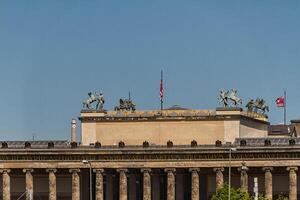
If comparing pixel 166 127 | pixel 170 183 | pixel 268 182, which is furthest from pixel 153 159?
pixel 268 182

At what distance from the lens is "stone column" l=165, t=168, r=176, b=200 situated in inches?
6422

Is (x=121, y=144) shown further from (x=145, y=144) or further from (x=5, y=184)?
(x=5, y=184)

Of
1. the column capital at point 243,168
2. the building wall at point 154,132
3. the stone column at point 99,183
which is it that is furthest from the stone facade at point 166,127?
the column capital at point 243,168

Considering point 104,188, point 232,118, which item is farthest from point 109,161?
point 232,118

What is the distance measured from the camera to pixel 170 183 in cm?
16388

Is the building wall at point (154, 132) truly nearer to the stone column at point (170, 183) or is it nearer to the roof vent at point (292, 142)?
the stone column at point (170, 183)

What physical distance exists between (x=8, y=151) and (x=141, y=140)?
16948mm

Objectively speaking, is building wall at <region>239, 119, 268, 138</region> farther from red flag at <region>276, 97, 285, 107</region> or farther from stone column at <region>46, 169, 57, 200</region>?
stone column at <region>46, 169, 57, 200</region>

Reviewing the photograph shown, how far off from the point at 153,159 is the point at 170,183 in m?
3.67

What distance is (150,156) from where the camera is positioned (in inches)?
6476

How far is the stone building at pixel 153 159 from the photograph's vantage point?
16162 centimetres

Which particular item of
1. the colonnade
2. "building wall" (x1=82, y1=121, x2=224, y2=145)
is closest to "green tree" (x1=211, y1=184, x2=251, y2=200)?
the colonnade

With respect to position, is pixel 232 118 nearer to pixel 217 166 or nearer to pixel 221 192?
pixel 217 166

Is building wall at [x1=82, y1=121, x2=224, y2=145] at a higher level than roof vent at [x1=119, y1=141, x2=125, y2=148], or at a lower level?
higher
